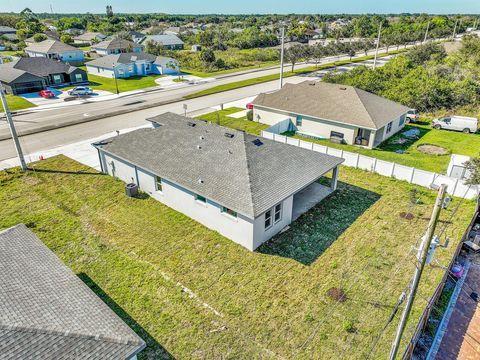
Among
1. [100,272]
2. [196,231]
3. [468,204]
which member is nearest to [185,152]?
[196,231]

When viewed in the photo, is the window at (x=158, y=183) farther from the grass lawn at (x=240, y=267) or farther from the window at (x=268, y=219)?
the window at (x=268, y=219)

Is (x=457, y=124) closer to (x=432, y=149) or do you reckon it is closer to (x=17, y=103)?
(x=432, y=149)

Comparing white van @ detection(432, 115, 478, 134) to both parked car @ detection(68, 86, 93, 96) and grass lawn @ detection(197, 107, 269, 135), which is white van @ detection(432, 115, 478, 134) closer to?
grass lawn @ detection(197, 107, 269, 135)

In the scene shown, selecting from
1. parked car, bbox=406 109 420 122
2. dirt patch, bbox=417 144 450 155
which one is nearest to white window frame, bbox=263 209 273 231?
dirt patch, bbox=417 144 450 155

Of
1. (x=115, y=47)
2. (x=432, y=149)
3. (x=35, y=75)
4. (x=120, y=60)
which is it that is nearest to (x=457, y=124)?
(x=432, y=149)

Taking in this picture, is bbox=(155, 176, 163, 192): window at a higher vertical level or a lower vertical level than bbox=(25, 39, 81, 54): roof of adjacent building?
lower

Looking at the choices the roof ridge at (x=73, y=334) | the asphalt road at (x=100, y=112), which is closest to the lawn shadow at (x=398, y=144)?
the asphalt road at (x=100, y=112)
